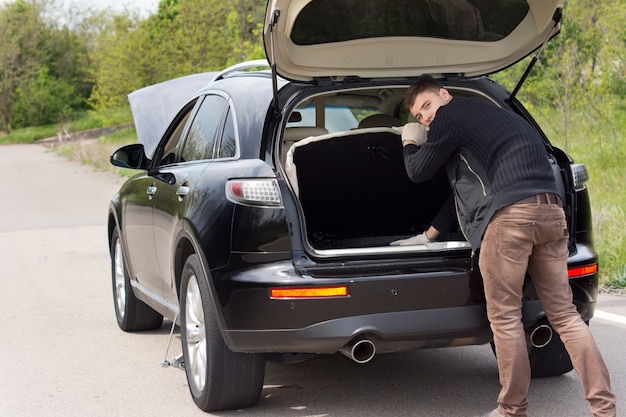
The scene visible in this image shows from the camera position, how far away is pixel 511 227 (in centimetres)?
447

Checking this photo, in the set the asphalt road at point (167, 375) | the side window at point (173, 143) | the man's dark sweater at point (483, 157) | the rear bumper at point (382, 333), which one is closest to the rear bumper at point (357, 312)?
the rear bumper at point (382, 333)

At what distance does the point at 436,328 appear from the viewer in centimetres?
456

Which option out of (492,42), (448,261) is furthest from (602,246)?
(448,261)

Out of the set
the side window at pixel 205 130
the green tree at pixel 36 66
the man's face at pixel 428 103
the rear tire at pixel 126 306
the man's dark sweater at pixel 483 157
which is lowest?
the green tree at pixel 36 66

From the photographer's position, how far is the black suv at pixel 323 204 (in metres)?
4.55

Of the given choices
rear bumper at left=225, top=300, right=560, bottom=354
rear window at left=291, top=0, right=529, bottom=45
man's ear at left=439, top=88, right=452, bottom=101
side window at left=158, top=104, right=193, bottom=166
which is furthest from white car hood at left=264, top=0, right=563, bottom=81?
side window at left=158, top=104, right=193, bottom=166

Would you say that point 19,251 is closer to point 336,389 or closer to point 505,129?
point 336,389

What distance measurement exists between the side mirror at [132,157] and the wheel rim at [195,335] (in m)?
1.48

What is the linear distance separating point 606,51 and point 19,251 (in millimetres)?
8682

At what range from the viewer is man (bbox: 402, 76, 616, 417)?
4473 millimetres

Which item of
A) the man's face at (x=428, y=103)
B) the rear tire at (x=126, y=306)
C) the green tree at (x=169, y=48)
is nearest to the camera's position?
the man's face at (x=428, y=103)

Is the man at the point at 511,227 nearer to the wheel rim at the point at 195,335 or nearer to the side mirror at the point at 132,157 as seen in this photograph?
the wheel rim at the point at 195,335

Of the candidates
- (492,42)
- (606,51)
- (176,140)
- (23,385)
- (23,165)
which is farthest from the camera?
(23,165)

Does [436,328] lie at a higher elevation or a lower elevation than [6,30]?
higher
